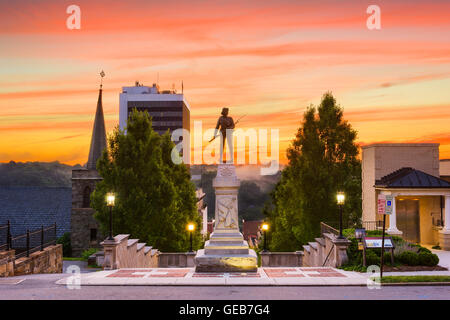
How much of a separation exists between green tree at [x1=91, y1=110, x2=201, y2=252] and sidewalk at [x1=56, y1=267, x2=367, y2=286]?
36.9 ft

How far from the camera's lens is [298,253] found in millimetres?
30750

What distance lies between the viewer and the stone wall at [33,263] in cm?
1988

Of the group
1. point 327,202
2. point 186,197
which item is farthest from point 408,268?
point 186,197

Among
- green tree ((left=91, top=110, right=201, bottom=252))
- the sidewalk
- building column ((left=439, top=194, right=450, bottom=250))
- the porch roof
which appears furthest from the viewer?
green tree ((left=91, top=110, right=201, bottom=252))

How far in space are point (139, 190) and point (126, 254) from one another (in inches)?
355

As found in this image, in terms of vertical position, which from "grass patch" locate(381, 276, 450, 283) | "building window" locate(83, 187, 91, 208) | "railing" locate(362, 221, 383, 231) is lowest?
"grass patch" locate(381, 276, 450, 283)

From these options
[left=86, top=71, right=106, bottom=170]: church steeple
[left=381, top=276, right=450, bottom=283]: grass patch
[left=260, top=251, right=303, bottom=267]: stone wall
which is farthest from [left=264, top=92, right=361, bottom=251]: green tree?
[left=86, top=71, right=106, bottom=170]: church steeple

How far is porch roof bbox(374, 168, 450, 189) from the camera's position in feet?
92.5

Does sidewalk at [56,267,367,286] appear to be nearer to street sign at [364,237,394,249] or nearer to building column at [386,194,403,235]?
street sign at [364,237,394,249]

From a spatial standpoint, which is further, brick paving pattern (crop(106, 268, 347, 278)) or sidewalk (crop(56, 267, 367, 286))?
brick paving pattern (crop(106, 268, 347, 278))

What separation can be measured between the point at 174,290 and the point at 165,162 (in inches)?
889

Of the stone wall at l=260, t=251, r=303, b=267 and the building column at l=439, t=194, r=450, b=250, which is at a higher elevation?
the building column at l=439, t=194, r=450, b=250

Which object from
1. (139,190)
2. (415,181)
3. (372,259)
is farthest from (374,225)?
(139,190)
